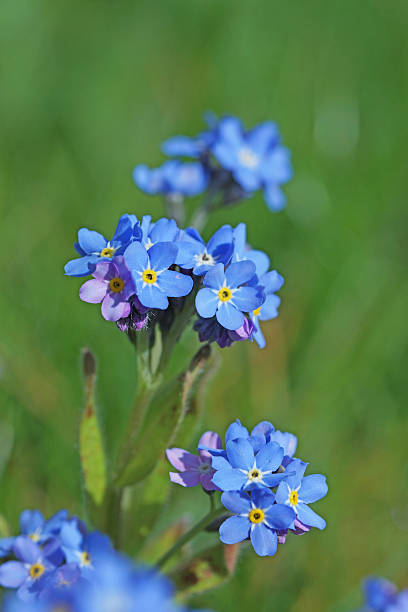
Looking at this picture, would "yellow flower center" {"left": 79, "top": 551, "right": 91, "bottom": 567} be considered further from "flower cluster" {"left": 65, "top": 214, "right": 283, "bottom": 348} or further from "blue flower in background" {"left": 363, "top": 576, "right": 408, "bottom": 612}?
"blue flower in background" {"left": 363, "top": 576, "right": 408, "bottom": 612}

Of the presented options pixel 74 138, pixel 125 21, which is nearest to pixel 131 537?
pixel 74 138

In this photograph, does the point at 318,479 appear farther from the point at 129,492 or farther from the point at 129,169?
the point at 129,169

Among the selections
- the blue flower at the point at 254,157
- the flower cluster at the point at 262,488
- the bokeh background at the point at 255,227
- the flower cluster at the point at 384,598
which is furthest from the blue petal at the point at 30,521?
the blue flower at the point at 254,157

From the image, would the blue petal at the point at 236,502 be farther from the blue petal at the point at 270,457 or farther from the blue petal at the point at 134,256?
the blue petal at the point at 134,256

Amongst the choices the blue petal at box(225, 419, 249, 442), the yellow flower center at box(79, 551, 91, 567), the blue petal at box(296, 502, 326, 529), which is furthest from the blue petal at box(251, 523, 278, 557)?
the yellow flower center at box(79, 551, 91, 567)

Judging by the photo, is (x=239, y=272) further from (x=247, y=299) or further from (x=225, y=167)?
(x=225, y=167)
